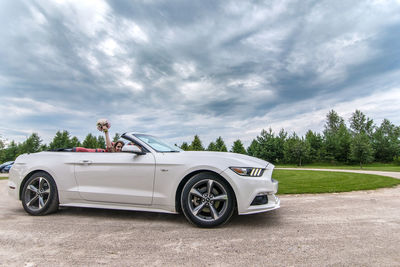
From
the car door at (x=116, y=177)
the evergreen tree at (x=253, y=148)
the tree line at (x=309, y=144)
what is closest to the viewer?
the car door at (x=116, y=177)

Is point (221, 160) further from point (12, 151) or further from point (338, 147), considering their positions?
point (12, 151)

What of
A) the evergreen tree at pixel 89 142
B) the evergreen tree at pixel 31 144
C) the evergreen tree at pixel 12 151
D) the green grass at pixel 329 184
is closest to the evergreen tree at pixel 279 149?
the green grass at pixel 329 184

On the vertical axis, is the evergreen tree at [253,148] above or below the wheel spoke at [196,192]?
above

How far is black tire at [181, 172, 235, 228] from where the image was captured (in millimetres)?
2918

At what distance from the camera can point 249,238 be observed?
2.54 meters

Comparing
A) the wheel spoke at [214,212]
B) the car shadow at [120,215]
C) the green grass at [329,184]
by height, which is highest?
the wheel spoke at [214,212]

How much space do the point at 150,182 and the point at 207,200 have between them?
3.02 ft

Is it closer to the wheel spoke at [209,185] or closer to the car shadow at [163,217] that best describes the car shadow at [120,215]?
the car shadow at [163,217]

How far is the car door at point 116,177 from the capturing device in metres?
3.23

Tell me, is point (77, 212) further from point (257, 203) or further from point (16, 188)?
point (257, 203)

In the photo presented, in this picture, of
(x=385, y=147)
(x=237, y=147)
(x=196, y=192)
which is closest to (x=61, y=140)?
(x=237, y=147)

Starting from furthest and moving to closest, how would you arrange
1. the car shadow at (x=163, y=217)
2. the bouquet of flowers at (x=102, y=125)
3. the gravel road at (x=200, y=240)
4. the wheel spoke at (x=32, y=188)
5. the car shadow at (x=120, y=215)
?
the bouquet of flowers at (x=102, y=125)
the wheel spoke at (x=32, y=188)
the car shadow at (x=120, y=215)
the car shadow at (x=163, y=217)
the gravel road at (x=200, y=240)

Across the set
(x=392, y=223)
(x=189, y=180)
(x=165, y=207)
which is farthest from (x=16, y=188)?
(x=392, y=223)

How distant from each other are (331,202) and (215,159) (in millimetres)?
3311
